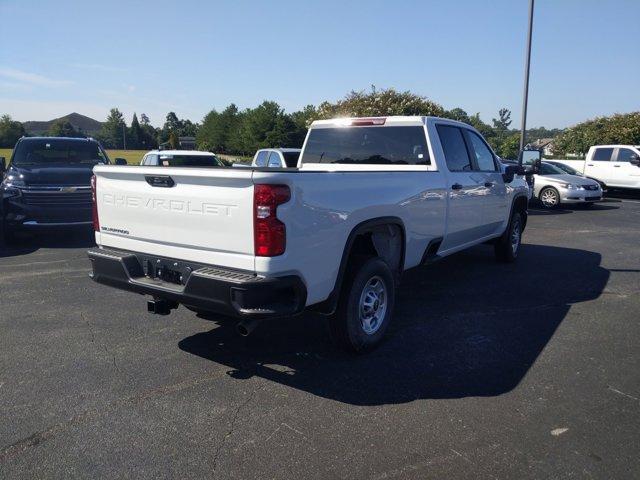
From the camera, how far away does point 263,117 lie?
54.9 m

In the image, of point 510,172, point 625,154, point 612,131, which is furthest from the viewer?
point 612,131

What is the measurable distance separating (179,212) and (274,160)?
10.6 meters

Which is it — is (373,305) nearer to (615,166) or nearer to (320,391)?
(320,391)

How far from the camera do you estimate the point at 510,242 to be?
7938 mm

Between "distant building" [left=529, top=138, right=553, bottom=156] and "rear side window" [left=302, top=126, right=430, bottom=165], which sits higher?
"distant building" [left=529, top=138, right=553, bottom=156]

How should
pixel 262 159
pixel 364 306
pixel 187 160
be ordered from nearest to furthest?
1. pixel 364 306
2. pixel 187 160
3. pixel 262 159

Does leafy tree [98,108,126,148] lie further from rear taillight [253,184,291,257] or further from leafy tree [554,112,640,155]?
rear taillight [253,184,291,257]

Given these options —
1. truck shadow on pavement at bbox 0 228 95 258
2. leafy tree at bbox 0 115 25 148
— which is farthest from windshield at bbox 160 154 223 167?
leafy tree at bbox 0 115 25 148

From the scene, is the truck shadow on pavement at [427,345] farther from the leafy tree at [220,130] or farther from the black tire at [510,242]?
the leafy tree at [220,130]

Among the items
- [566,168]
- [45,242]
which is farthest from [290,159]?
[566,168]

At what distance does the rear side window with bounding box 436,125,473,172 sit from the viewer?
5781 millimetres

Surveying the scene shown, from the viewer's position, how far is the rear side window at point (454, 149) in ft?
19.0

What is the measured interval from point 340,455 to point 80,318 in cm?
343

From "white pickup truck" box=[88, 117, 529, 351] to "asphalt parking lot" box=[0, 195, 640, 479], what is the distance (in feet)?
1.76
